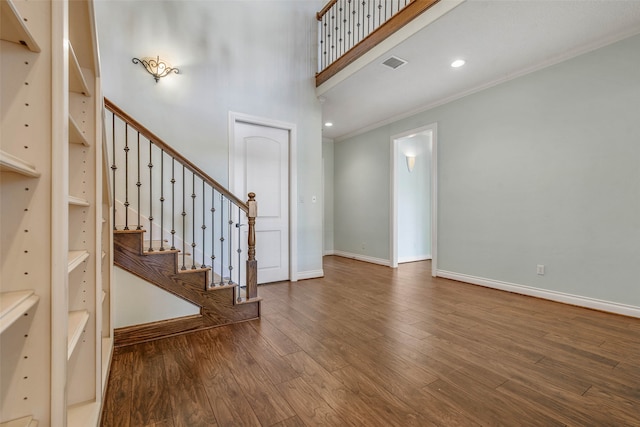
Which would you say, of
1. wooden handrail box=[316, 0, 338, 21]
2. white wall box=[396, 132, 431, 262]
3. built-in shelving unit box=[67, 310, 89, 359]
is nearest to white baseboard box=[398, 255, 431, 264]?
white wall box=[396, 132, 431, 262]

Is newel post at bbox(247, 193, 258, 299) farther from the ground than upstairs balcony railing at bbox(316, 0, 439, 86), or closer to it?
closer to it

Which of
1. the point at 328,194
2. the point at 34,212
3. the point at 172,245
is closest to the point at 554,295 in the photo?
the point at 172,245

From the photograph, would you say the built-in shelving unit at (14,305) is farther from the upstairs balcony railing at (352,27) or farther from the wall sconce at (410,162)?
the wall sconce at (410,162)

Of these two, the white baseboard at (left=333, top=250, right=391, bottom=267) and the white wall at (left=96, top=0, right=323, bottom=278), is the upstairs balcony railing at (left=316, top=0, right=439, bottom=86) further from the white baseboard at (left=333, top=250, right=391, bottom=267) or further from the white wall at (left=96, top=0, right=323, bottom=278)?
the white baseboard at (left=333, top=250, right=391, bottom=267)

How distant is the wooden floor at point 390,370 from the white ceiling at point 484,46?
8.62 ft

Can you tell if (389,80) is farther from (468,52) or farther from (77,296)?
(77,296)

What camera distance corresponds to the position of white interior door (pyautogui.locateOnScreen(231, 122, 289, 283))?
3.56 m

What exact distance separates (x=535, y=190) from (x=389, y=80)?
7.08 ft

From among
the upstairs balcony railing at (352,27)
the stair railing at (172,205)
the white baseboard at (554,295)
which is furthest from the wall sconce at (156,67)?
the white baseboard at (554,295)

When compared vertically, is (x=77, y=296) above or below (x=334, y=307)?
above

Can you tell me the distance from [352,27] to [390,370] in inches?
155

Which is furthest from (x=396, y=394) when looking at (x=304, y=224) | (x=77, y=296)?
(x=304, y=224)

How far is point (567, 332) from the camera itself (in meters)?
2.24

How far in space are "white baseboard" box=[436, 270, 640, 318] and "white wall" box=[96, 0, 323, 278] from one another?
6.89 ft
